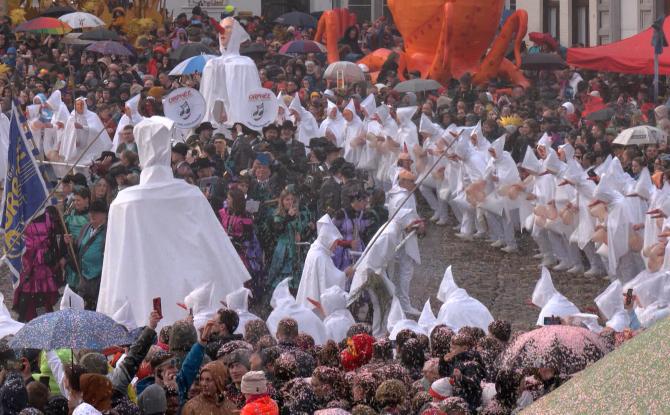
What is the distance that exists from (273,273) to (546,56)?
47.3 ft

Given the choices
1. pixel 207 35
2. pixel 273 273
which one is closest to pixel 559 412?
pixel 273 273

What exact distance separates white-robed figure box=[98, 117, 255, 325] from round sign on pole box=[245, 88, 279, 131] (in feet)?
21.5

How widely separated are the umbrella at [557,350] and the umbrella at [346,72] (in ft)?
62.7

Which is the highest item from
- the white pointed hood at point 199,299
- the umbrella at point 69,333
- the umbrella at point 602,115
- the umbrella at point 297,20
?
the umbrella at point 69,333

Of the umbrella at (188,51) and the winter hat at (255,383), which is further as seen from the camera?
the umbrella at (188,51)

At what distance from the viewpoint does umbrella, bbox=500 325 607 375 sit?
563 cm

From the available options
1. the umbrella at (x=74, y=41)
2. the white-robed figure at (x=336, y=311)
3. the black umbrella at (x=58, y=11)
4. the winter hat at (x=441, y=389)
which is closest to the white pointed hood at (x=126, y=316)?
the white-robed figure at (x=336, y=311)

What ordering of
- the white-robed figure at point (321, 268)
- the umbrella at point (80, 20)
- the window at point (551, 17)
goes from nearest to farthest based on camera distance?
the white-robed figure at point (321, 268) < the umbrella at point (80, 20) < the window at point (551, 17)

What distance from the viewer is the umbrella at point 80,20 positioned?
28266mm

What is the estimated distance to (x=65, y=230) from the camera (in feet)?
37.8

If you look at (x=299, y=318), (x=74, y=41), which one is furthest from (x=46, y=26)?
(x=299, y=318)

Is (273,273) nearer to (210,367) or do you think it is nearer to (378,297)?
(378,297)

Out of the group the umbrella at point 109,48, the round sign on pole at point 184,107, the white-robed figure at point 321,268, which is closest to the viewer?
the white-robed figure at point 321,268

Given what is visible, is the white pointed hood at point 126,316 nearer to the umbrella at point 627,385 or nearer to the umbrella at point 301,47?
the umbrella at point 627,385
